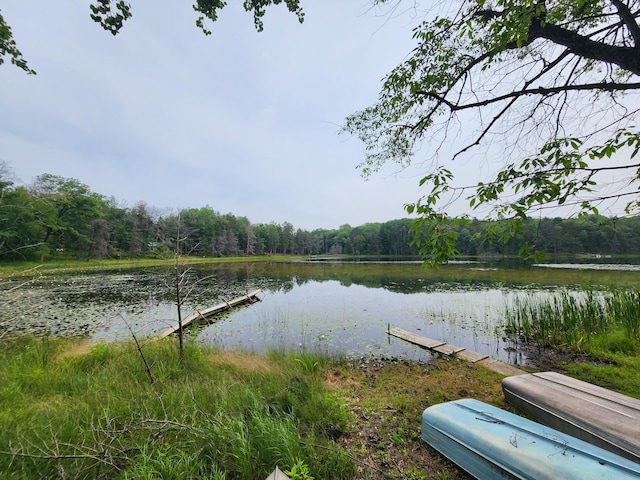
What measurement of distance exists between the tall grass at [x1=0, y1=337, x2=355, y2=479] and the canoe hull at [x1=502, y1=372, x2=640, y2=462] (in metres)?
2.41

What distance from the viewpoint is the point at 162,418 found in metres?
3.04

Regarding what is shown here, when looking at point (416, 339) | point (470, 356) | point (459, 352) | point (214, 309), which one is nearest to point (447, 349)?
point (459, 352)

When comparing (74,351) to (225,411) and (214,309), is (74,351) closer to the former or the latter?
(225,411)

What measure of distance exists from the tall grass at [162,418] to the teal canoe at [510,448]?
1050mm

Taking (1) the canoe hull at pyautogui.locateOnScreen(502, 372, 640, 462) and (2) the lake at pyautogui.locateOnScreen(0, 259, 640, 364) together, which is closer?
(1) the canoe hull at pyautogui.locateOnScreen(502, 372, 640, 462)

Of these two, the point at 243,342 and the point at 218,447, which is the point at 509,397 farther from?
the point at 243,342

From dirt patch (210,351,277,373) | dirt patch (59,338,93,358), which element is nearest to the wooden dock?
dirt patch (210,351,277,373)

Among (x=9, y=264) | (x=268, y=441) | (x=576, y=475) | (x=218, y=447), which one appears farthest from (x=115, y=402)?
(x=9, y=264)

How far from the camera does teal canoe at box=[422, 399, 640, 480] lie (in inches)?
74.4

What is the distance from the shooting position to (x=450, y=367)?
222 inches

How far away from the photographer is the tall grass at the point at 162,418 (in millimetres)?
2168


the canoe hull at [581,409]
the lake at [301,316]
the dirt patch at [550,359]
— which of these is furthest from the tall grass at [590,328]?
the canoe hull at [581,409]

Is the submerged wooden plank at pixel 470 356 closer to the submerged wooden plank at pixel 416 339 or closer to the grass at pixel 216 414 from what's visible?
the grass at pixel 216 414

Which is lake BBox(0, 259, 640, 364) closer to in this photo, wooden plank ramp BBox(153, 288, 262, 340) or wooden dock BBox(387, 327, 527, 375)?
wooden dock BBox(387, 327, 527, 375)
